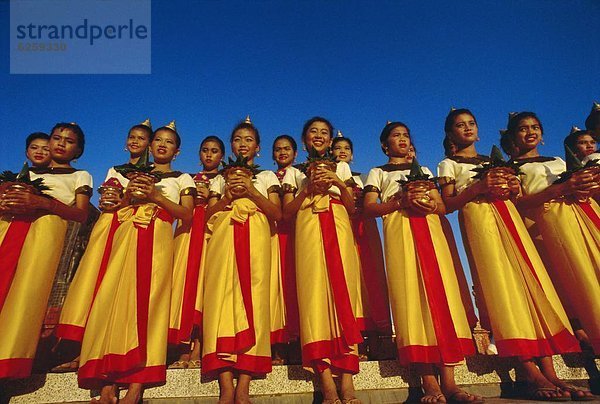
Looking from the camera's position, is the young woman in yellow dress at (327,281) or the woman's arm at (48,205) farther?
the woman's arm at (48,205)

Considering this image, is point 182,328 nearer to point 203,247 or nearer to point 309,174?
point 203,247

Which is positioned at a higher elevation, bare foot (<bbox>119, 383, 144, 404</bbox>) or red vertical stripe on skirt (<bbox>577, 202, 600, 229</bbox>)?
red vertical stripe on skirt (<bbox>577, 202, 600, 229</bbox>)

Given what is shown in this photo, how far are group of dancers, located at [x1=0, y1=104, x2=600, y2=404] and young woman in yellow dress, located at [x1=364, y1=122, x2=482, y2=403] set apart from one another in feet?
0.05

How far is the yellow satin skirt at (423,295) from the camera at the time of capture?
3477mm

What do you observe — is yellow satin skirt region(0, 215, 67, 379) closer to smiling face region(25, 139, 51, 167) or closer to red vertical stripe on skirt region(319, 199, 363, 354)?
smiling face region(25, 139, 51, 167)

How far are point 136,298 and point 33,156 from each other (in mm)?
2612

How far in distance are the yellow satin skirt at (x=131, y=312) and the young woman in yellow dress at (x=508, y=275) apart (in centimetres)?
311

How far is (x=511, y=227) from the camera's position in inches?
159

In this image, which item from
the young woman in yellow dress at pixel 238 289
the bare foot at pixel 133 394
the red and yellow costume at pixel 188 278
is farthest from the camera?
the red and yellow costume at pixel 188 278

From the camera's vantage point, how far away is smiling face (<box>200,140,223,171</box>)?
5395mm

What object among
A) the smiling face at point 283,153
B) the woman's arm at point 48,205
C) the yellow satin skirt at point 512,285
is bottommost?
the yellow satin skirt at point 512,285

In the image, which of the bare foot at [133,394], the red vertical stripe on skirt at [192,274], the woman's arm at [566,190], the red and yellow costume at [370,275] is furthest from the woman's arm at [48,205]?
the woman's arm at [566,190]

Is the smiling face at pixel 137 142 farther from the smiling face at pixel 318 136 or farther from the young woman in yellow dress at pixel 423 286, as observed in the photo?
the young woman in yellow dress at pixel 423 286

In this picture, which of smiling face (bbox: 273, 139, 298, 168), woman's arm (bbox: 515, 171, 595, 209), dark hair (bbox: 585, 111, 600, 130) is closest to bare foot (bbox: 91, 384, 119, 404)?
smiling face (bbox: 273, 139, 298, 168)
